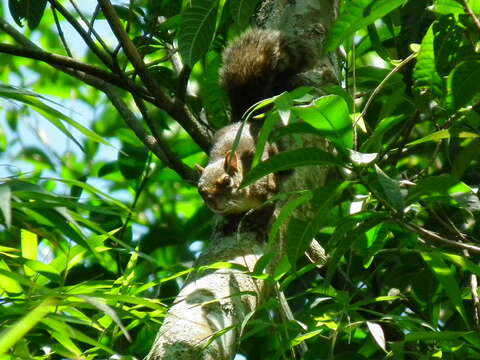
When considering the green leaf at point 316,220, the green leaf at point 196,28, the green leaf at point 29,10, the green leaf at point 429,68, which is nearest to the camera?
the green leaf at point 316,220

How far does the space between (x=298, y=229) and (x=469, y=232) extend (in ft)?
3.36

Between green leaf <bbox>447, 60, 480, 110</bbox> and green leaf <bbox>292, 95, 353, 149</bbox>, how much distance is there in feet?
1.04

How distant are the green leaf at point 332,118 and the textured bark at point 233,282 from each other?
0.39m

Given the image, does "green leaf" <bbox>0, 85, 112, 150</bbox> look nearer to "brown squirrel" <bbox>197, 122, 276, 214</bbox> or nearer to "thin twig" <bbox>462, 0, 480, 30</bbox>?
"thin twig" <bbox>462, 0, 480, 30</bbox>

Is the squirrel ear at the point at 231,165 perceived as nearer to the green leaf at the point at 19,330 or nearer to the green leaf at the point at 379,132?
the green leaf at the point at 379,132

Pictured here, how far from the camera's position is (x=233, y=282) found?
5.89 ft

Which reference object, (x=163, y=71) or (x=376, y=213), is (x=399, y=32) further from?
(x=376, y=213)

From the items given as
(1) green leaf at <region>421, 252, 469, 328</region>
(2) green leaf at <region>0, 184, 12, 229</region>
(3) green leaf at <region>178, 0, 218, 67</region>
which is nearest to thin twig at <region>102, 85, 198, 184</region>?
(3) green leaf at <region>178, 0, 218, 67</region>

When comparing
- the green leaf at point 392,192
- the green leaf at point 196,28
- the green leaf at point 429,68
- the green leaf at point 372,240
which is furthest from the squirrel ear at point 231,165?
the green leaf at point 392,192

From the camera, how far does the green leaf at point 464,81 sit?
150 cm

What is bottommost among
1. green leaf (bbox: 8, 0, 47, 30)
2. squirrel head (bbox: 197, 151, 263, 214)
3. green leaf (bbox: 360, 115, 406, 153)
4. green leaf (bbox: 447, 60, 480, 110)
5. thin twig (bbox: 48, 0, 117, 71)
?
squirrel head (bbox: 197, 151, 263, 214)

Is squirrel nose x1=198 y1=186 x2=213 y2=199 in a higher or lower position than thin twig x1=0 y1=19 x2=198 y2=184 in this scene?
lower

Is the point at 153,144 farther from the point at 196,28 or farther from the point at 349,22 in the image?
the point at 349,22

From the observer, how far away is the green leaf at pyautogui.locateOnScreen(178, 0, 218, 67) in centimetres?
190
